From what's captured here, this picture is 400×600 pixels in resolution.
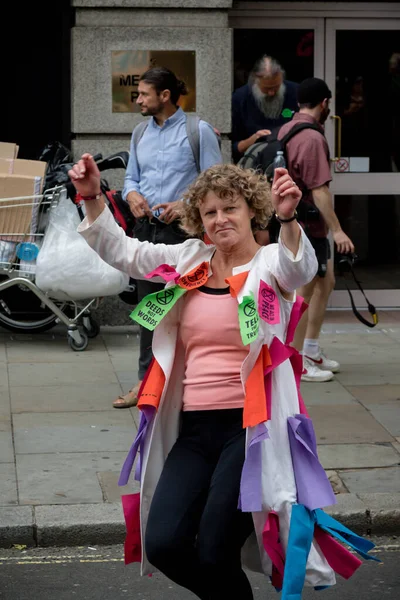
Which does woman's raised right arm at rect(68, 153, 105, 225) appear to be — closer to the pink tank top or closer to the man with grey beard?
the pink tank top

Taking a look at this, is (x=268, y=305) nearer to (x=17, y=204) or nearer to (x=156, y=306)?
(x=156, y=306)

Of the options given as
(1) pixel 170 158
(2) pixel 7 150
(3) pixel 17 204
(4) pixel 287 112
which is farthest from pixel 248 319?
(4) pixel 287 112

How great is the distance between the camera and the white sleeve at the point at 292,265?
385 cm

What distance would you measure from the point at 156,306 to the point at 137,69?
6.36 m

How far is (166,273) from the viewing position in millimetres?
4074

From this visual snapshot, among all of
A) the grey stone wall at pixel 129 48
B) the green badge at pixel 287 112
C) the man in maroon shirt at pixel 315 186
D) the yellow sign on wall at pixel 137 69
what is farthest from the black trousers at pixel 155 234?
the green badge at pixel 287 112

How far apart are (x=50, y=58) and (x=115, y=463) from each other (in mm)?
5363

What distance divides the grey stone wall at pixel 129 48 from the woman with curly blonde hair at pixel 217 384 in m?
6.02

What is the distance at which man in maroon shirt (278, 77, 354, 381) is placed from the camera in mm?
7703

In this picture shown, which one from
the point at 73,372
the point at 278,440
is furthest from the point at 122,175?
the point at 278,440

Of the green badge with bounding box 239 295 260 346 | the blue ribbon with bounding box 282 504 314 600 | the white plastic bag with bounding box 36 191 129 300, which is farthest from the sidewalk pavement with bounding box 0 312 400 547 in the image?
the green badge with bounding box 239 295 260 346

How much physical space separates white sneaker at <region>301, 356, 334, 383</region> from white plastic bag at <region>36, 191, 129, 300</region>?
1.64 metres

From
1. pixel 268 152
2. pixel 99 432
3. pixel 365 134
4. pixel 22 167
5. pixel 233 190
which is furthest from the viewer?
pixel 365 134

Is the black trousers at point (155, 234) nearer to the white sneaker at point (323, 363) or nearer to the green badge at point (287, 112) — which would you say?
the white sneaker at point (323, 363)
